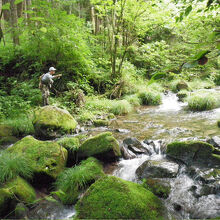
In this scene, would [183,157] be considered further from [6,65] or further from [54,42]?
[6,65]

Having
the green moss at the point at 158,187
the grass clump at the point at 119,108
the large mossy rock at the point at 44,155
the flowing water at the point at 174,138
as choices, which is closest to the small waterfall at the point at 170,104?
the flowing water at the point at 174,138

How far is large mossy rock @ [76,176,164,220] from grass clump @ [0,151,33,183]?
152cm

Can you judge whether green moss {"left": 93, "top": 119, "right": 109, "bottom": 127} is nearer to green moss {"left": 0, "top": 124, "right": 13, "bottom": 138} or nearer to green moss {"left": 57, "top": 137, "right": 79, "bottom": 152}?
green moss {"left": 57, "top": 137, "right": 79, "bottom": 152}

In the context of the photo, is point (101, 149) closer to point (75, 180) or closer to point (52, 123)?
point (75, 180)

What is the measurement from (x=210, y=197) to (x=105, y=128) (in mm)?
4524

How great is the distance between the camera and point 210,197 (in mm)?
2973

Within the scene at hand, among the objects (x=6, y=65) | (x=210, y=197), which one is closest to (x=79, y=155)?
(x=210, y=197)

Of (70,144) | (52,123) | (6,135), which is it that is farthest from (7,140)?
(70,144)

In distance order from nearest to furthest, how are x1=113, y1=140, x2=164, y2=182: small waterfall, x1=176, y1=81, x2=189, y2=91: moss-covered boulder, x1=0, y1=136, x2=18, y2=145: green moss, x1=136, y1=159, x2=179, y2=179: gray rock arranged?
x1=136, y1=159, x2=179, y2=179: gray rock < x1=113, y1=140, x2=164, y2=182: small waterfall < x1=0, y1=136, x2=18, y2=145: green moss < x1=176, y1=81, x2=189, y2=91: moss-covered boulder

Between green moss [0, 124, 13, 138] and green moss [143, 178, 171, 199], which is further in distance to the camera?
green moss [0, 124, 13, 138]

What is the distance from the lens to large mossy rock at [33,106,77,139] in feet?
19.9

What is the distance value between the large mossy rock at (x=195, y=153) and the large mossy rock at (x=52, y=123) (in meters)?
3.73

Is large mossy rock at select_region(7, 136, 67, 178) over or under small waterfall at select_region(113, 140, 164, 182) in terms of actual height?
over

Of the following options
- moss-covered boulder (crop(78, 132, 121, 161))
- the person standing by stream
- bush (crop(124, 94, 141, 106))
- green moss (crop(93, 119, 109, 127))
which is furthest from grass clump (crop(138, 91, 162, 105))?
moss-covered boulder (crop(78, 132, 121, 161))
